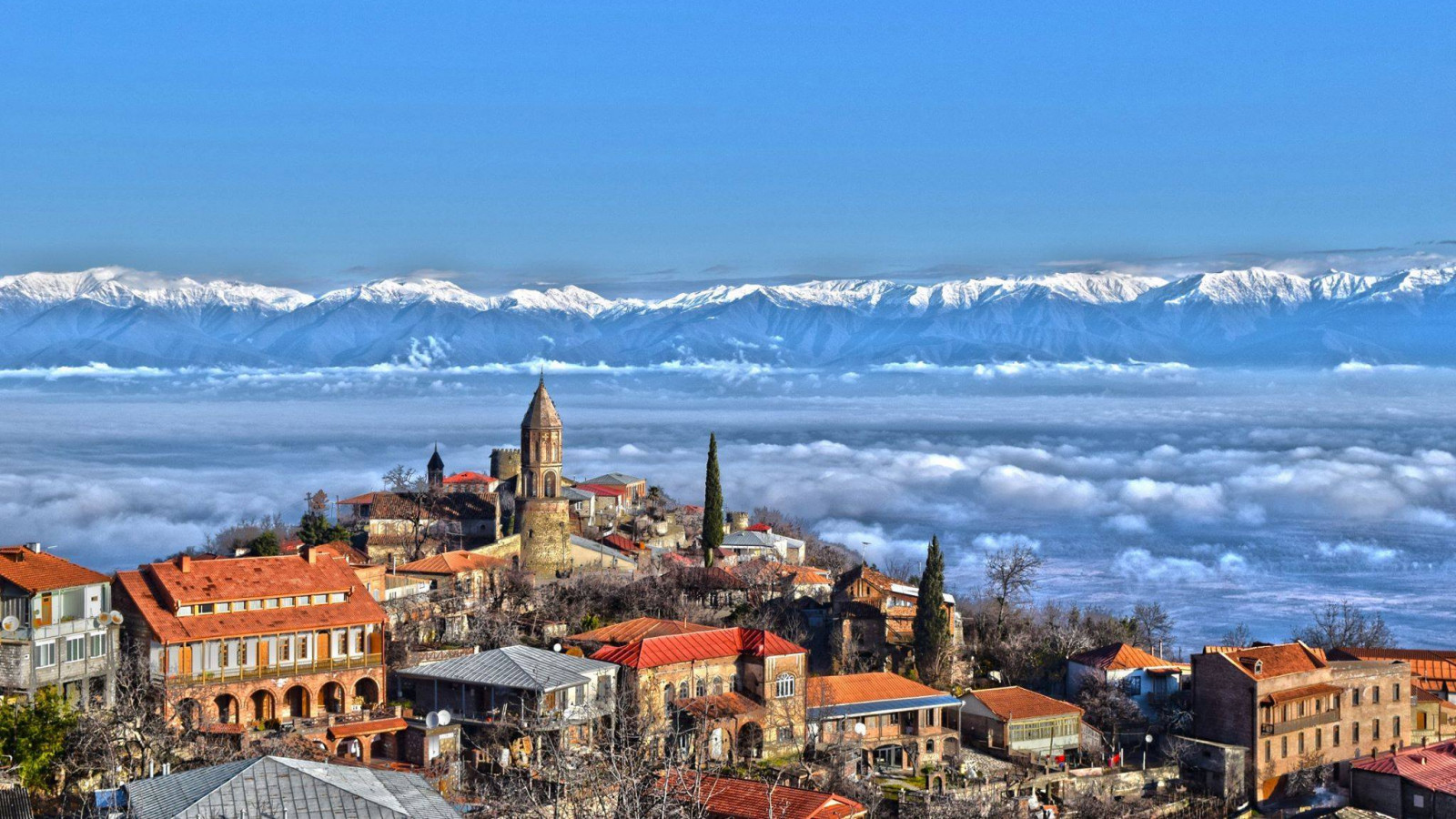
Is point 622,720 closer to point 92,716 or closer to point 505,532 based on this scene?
point 92,716

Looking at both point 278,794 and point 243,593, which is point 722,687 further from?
point 278,794

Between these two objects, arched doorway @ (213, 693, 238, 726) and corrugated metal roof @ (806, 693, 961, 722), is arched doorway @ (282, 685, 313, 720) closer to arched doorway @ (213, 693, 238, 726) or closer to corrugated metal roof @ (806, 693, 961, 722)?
arched doorway @ (213, 693, 238, 726)

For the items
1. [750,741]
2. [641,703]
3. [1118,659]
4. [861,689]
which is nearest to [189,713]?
[641,703]

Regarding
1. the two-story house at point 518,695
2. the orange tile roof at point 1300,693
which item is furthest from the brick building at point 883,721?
the orange tile roof at point 1300,693

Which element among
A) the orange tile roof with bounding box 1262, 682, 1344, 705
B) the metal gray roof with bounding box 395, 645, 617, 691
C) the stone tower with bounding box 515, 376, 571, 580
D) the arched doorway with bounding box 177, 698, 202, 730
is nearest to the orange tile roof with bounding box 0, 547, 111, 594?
the arched doorway with bounding box 177, 698, 202, 730

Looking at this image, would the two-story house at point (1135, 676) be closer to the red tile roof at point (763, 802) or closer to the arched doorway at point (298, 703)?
Answer: the red tile roof at point (763, 802)
